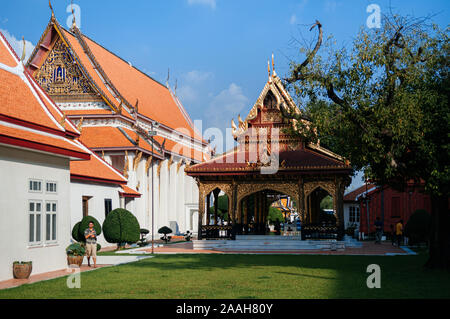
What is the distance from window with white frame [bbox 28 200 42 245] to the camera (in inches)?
554

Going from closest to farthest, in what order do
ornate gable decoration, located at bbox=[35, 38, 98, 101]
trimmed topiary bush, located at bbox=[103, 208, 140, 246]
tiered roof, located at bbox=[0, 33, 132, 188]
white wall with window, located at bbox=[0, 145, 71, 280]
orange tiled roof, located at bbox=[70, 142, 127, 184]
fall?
white wall with window, located at bbox=[0, 145, 71, 280] < tiered roof, located at bbox=[0, 33, 132, 188] < trimmed topiary bush, located at bbox=[103, 208, 140, 246] < orange tiled roof, located at bbox=[70, 142, 127, 184] < ornate gable decoration, located at bbox=[35, 38, 98, 101]

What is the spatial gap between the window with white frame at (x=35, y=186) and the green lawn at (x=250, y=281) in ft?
7.85

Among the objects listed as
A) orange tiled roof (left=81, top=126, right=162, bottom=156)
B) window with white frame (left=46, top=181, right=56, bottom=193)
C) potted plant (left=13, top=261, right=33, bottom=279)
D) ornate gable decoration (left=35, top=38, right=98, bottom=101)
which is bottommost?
potted plant (left=13, top=261, right=33, bottom=279)

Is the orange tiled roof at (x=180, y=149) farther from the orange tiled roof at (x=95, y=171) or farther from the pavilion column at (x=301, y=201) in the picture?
the pavilion column at (x=301, y=201)

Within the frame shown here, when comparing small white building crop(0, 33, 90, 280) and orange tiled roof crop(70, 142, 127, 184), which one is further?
orange tiled roof crop(70, 142, 127, 184)

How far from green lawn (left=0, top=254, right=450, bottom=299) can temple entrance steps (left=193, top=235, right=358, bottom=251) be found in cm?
494

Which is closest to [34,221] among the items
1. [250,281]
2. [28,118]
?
[28,118]

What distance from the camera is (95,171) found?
1019 inches

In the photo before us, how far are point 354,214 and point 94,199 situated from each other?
29940 millimetres

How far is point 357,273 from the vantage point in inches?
578

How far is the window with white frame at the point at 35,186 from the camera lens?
14070 mm

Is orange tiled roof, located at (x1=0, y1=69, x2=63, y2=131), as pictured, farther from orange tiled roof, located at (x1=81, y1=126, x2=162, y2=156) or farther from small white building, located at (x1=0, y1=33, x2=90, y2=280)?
orange tiled roof, located at (x1=81, y1=126, x2=162, y2=156)

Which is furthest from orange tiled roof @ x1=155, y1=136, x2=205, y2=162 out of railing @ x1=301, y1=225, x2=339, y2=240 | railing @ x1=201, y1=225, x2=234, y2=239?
railing @ x1=301, y1=225, x2=339, y2=240
